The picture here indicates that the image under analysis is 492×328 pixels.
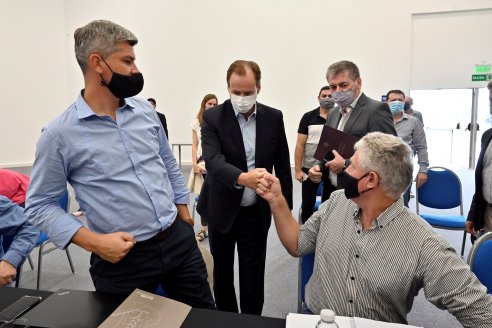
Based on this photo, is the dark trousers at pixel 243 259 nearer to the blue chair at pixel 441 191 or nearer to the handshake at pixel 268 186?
the handshake at pixel 268 186

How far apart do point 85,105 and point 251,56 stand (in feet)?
22.1

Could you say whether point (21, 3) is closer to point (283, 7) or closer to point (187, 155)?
Answer: point (187, 155)

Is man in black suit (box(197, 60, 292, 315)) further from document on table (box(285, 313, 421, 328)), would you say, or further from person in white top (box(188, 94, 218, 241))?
person in white top (box(188, 94, 218, 241))

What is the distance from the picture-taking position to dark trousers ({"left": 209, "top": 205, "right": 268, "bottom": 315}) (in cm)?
223

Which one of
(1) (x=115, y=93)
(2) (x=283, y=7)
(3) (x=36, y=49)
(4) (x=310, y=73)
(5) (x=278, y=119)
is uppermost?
(2) (x=283, y=7)

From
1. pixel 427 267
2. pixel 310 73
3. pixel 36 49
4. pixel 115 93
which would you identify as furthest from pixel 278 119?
pixel 36 49

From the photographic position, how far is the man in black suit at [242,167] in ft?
6.92

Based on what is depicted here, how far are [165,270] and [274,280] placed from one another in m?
1.95

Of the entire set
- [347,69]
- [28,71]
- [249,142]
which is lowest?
[249,142]

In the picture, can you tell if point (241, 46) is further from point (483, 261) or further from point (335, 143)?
point (483, 261)

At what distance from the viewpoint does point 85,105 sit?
147cm

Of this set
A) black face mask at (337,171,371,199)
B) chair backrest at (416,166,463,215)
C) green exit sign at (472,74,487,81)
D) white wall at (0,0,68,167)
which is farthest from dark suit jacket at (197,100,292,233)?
white wall at (0,0,68,167)

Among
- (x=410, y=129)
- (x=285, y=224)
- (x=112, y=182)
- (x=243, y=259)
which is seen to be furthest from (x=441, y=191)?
(x=112, y=182)

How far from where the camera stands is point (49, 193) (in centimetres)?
142
